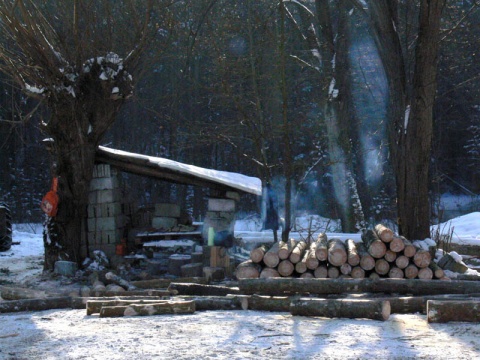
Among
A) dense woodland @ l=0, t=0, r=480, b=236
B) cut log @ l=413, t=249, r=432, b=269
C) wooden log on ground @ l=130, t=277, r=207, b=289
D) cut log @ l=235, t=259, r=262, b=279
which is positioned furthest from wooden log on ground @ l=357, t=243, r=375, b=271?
dense woodland @ l=0, t=0, r=480, b=236

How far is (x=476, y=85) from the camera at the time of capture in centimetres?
2444

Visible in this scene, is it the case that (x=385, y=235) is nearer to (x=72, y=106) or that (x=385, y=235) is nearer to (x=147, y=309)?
(x=147, y=309)

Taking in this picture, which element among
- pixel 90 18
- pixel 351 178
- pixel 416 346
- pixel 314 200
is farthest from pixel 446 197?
pixel 416 346

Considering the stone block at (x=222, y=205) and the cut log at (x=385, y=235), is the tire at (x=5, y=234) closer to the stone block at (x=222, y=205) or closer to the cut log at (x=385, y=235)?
the stone block at (x=222, y=205)

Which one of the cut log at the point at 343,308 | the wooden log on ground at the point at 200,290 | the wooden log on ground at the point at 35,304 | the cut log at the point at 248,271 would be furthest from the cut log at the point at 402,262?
the wooden log on ground at the point at 35,304

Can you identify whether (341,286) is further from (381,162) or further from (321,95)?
(381,162)

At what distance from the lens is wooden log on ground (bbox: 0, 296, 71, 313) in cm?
755

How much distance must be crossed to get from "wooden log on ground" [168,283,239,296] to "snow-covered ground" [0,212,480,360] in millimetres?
1279

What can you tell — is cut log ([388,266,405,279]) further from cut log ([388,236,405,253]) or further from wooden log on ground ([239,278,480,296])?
wooden log on ground ([239,278,480,296])

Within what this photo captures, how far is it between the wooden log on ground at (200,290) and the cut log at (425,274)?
250 centimetres

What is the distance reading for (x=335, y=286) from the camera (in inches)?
305

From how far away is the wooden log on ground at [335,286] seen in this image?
25.3 feet

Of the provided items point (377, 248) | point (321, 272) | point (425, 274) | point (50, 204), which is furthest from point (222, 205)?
point (425, 274)

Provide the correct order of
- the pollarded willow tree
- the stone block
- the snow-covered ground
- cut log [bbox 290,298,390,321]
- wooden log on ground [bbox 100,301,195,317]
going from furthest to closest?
1. the stone block
2. the pollarded willow tree
3. wooden log on ground [bbox 100,301,195,317]
4. cut log [bbox 290,298,390,321]
5. the snow-covered ground
